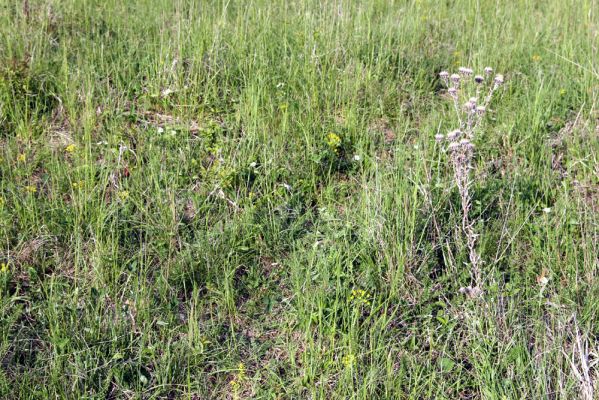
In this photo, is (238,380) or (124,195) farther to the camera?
(124,195)

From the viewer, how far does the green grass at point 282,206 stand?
282cm

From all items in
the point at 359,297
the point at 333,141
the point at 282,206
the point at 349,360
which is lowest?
the point at 349,360

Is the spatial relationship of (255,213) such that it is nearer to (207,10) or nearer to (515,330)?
(515,330)

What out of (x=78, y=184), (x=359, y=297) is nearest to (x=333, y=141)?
(x=359, y=297)

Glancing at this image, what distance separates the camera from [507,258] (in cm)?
331

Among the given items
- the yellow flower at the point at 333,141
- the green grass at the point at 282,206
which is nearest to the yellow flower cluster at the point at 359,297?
the green grass at the point at 282,206

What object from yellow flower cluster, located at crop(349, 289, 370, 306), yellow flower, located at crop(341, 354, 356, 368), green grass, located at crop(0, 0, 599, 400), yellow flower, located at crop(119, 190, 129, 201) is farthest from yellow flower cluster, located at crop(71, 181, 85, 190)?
yellow flower, located at crop(341, 354, 356, 368)

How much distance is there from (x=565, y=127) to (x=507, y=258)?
1.24 meters

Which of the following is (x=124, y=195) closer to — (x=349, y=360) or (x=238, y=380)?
(x=238, y=380)

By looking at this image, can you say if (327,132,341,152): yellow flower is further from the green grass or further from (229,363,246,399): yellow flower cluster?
(229,363,246,399): yellow flower cluster

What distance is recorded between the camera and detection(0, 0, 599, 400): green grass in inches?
111

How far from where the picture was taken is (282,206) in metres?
3.58

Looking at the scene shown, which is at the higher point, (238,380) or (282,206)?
(282,206)

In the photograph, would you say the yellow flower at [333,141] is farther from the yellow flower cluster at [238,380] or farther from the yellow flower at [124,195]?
the yellow flower cluster at [238,380]
